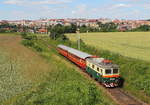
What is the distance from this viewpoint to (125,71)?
32781 mm

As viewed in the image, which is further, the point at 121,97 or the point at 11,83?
the point at 11,83

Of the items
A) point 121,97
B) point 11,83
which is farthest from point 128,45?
point 11,83

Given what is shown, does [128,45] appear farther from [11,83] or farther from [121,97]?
[11,83]

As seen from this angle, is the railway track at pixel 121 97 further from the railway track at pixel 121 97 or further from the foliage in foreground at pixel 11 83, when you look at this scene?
the foliage in foreground at pixel 11 83

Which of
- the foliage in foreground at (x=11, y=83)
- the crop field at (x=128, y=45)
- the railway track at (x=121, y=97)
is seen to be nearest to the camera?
the foliage in foreground at (x=11, y=83)

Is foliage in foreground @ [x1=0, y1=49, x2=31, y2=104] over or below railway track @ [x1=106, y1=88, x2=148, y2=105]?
over

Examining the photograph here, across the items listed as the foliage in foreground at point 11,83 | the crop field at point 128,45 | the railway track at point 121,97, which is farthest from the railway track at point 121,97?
the crop field at point 128,45

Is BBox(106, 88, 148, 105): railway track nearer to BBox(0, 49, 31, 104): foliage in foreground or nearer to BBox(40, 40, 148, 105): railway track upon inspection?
BBox(40, 40, 148, 105): railway track

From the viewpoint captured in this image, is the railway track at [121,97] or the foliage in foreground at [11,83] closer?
the foliage in foreground at [11,83]

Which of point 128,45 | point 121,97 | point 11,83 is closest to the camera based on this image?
point 121,97

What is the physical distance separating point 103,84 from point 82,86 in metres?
6.68

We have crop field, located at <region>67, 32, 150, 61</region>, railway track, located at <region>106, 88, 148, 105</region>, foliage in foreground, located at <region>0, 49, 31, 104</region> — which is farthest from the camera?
crop field, located at <region>67, 32, 150, 61</region>

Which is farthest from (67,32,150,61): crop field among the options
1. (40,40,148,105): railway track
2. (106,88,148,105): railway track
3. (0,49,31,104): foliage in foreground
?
(0,49,31,104): foliage in foreground

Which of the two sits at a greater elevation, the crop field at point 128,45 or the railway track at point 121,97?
the crop field at point 128,45
